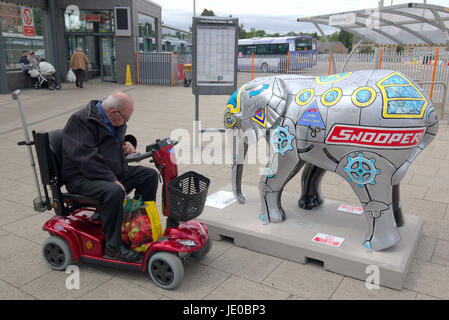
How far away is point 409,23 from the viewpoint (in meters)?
9.57

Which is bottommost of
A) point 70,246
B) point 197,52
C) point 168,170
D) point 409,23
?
point 70,246

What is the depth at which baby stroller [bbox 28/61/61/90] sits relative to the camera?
613 inches

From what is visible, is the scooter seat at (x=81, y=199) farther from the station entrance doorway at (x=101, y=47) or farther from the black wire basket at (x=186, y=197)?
the station entrance doorway at (x=101, y=47)

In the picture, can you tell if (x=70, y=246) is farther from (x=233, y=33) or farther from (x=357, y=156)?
(x=233, y=33)

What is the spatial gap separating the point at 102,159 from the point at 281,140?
1.47 m

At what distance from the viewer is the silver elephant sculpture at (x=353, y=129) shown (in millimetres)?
2939

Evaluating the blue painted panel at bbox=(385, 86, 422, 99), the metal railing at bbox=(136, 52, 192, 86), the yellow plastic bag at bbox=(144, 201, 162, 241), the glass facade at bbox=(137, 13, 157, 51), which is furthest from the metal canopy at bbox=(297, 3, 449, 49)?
the glass facade at bbox=(137, 13, 157, 51)

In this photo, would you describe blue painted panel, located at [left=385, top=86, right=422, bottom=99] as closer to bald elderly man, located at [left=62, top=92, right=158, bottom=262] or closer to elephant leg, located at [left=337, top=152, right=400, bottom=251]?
elephant leg, located at [left=337, top=152, right=400, bottom=251]

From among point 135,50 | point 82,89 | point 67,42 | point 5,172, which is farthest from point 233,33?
point 67,42

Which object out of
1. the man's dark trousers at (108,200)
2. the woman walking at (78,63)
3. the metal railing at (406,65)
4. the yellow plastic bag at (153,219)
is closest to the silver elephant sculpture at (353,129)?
the yellow plastic bag at (153,219)

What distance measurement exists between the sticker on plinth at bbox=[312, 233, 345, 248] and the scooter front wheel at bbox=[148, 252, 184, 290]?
122 centimetres

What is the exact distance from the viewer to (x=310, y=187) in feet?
13.6
